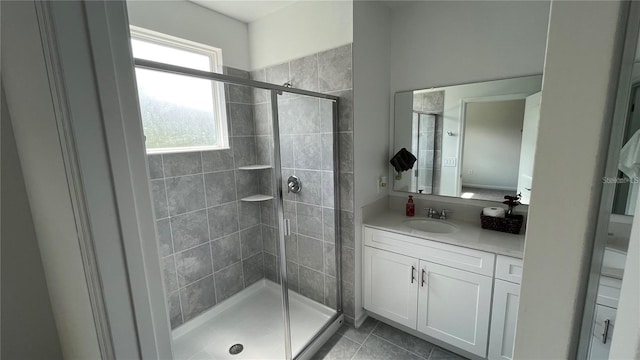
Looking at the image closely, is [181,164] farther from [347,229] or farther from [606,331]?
[606,331]

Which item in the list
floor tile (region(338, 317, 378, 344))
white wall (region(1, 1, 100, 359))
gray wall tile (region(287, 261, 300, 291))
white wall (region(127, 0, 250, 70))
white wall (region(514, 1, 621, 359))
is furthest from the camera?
gray wall tile (region(287, 261, 300, 291))

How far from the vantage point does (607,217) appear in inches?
12.4

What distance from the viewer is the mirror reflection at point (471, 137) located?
175 cm

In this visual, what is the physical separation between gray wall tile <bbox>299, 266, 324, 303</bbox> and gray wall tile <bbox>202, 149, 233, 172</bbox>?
1161mm

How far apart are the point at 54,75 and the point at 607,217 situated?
0.83 m

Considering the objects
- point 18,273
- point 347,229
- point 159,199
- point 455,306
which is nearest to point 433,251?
point 455,306

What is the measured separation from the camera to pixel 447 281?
1.68 m

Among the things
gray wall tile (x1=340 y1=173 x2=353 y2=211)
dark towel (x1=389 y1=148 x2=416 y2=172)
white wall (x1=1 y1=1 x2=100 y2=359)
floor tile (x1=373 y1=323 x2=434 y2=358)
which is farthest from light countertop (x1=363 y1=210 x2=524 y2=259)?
white wall (x1=1 y1=1 x2=100 y2=359)

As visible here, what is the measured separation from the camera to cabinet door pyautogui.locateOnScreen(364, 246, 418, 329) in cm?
184

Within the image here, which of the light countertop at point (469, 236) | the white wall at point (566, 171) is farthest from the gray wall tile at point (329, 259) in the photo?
the white wall at point (566, 171)

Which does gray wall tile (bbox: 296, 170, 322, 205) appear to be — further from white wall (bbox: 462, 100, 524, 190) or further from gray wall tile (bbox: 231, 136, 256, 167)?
white wall (bbox: 462, 100, 524, 190)

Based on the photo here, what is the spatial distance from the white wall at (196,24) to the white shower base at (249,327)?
2.25 metres

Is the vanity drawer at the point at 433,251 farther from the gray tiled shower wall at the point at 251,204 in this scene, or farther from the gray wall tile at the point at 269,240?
the gray wall tile at the point at 269,240

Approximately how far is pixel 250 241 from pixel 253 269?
30 cm
